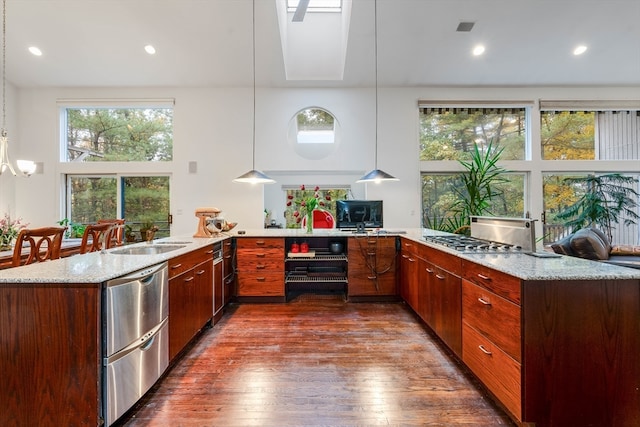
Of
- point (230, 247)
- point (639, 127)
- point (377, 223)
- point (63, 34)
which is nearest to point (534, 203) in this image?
point (639, 127)

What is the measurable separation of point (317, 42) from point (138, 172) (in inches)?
142

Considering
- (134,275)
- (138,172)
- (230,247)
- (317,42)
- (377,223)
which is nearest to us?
→ (134,275)

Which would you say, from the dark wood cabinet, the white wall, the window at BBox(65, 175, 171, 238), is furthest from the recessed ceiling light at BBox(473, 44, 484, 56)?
the window at BBox(65, 175, 171, 238)

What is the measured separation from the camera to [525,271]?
57.1 inches

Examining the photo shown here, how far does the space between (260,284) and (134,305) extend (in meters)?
2.00

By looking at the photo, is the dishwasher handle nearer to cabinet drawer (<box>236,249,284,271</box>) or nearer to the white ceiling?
cabinet drawer (<box>236,249,284,271</box>)

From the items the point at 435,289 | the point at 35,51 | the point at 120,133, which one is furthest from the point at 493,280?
the point at 35,51

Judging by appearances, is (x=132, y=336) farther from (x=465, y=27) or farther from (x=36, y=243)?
(x=465, y=27)

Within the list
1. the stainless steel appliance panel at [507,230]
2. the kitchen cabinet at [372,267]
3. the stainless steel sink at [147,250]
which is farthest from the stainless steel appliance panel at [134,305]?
the stainless steel appliance panel at [507,230]

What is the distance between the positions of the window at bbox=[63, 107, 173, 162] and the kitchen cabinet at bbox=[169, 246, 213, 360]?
306cm

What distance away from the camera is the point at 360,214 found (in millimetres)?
3809

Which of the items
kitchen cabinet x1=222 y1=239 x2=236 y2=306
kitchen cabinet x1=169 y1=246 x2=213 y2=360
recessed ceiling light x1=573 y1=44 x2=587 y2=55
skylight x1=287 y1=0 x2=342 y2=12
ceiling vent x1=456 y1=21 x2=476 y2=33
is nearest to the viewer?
kitchen cabinet x1=169 y1=246 x2=213 y2=360

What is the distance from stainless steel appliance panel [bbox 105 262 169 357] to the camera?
4.65 feet

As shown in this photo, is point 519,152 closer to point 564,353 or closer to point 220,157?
point 564,353
